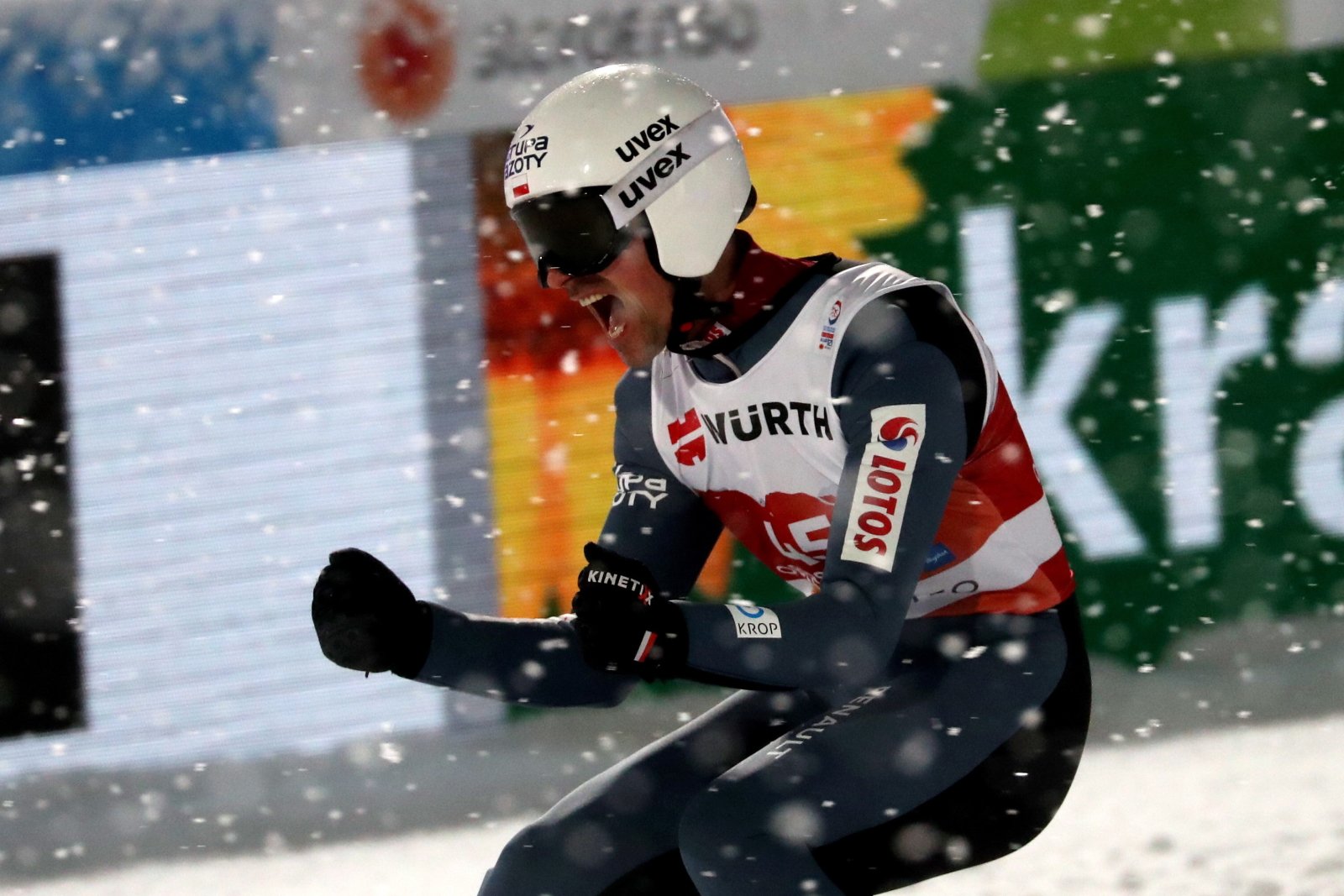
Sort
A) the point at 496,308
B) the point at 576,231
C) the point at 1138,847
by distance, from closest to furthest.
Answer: the point at 576,231 < the point at 1138,847 < the point at 496,308

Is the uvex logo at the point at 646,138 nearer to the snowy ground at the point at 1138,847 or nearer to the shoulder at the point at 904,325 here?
the shoulder at the point at 904,325

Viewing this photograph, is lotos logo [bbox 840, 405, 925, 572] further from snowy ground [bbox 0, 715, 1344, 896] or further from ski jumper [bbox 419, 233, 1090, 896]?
snowy ground [bbox 0, 715, 1344, 896]

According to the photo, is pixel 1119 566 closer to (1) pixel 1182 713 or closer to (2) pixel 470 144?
(1) pixel 1182 713

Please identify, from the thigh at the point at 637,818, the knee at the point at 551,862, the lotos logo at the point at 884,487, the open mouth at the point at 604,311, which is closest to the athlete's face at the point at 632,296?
the open mouth at the point at 604,311

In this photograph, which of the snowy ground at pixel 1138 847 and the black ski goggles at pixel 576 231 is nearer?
the black ski goggles at pixel 576 231

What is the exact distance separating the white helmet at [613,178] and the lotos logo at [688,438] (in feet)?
0.79

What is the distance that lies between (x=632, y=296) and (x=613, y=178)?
17 centimetres

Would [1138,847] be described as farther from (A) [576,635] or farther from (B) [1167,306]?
(B) [1167,306]

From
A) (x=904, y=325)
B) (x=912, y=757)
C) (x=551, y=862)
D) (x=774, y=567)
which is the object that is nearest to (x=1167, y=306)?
(x=774, y=567)

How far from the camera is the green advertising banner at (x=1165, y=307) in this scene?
4.99m

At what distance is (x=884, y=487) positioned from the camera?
5.99ft

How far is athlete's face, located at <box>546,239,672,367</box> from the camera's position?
6.89ft

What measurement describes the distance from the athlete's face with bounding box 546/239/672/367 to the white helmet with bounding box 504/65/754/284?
0.05ft

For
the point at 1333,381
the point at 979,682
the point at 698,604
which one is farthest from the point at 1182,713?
the point at 698,604
